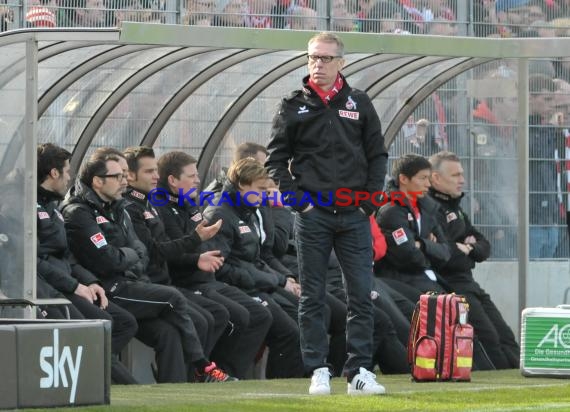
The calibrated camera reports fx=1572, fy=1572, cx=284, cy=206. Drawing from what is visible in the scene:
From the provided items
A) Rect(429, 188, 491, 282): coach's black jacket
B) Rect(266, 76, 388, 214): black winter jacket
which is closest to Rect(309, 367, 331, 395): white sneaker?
Rect(266, 76, 388, 214): black winter jacket

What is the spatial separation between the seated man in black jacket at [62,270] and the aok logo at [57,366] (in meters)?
2.62

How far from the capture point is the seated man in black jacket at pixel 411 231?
40.1 feet

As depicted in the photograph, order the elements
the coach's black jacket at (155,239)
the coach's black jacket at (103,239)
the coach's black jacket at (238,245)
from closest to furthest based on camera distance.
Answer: the coach's black jacket at (103,239) → the coach's black jacket at (155,239) → the coach's black jacket at (238,245)

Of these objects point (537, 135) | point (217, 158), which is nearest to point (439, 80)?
point (537, 135)

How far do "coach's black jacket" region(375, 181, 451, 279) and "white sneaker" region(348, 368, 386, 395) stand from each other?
10.9 ft

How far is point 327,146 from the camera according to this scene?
898cm

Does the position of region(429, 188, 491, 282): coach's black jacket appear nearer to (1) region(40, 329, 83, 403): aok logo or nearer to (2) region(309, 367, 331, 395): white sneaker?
(2) region(309, 367, 331, 395): white sneaker

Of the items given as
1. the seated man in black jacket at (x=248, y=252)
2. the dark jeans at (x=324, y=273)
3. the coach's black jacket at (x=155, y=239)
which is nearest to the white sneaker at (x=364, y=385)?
the dark jeans at (x=324, y=273)

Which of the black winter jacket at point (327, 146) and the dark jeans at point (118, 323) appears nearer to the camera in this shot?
the black winter jacket at point (327, 146)

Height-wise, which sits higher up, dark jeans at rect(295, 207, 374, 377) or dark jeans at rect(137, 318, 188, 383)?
dark jeans at rect(295, 207, 374, 377)

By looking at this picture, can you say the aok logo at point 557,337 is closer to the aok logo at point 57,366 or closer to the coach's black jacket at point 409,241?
the coach's black jacket at point 409,241

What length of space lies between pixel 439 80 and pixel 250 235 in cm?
296

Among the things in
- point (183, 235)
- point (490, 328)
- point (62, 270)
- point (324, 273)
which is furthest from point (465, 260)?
point (324, 273)

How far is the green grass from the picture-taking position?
803 centimetres
